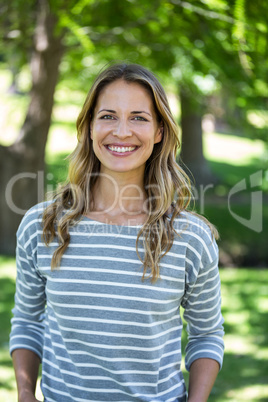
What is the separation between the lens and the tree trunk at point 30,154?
780 centimetres

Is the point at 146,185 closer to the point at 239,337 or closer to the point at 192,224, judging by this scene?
the point at 192,224

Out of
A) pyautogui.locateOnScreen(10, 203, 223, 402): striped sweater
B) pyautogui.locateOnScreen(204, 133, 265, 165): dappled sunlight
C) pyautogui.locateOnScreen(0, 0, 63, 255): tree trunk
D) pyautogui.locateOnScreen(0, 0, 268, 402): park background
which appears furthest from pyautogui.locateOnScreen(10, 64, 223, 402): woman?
pyautogui.locateOnScreen(204, 133, 265, 165): dappled sunlight

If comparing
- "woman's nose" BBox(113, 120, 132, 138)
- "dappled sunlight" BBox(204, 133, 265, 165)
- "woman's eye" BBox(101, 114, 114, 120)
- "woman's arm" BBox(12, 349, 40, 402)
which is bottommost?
"woman's arm" BBox(12, 349, 40, 402)

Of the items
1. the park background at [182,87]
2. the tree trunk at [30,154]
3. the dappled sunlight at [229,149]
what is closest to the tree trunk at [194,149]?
the park background at [182,87]

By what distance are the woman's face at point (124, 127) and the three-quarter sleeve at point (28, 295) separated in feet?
1.19

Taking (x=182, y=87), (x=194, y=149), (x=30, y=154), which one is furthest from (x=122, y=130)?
(x=194, y=149)

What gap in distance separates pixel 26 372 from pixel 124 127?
940mm

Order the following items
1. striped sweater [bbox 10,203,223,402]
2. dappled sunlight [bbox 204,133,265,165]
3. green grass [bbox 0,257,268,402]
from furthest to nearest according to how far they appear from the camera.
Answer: dappled sunlight [bbox 204,133,265,165] → green grass [bbox 0,257,268,402] → striped sweater [bbox 10,203,223,402]

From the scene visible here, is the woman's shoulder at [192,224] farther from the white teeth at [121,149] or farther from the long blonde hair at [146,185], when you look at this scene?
the white teeth at [121,149]

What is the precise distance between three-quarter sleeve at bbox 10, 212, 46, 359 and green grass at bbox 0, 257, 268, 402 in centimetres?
222

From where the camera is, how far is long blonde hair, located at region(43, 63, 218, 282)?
1.89 metres

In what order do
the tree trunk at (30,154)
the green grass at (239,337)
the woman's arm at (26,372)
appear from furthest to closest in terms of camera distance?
the tree trunk at (30,154) → the green grass at (239,337) → the woman's arm at (26,372)

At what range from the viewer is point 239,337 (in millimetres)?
5441

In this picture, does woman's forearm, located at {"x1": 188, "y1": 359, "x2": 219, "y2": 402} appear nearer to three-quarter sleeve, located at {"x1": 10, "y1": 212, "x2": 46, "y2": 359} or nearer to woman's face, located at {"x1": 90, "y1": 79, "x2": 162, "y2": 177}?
three-quarter sleeve, located at {"x1": 10, "y1": 212, "x2": 46, "y2": 359}
